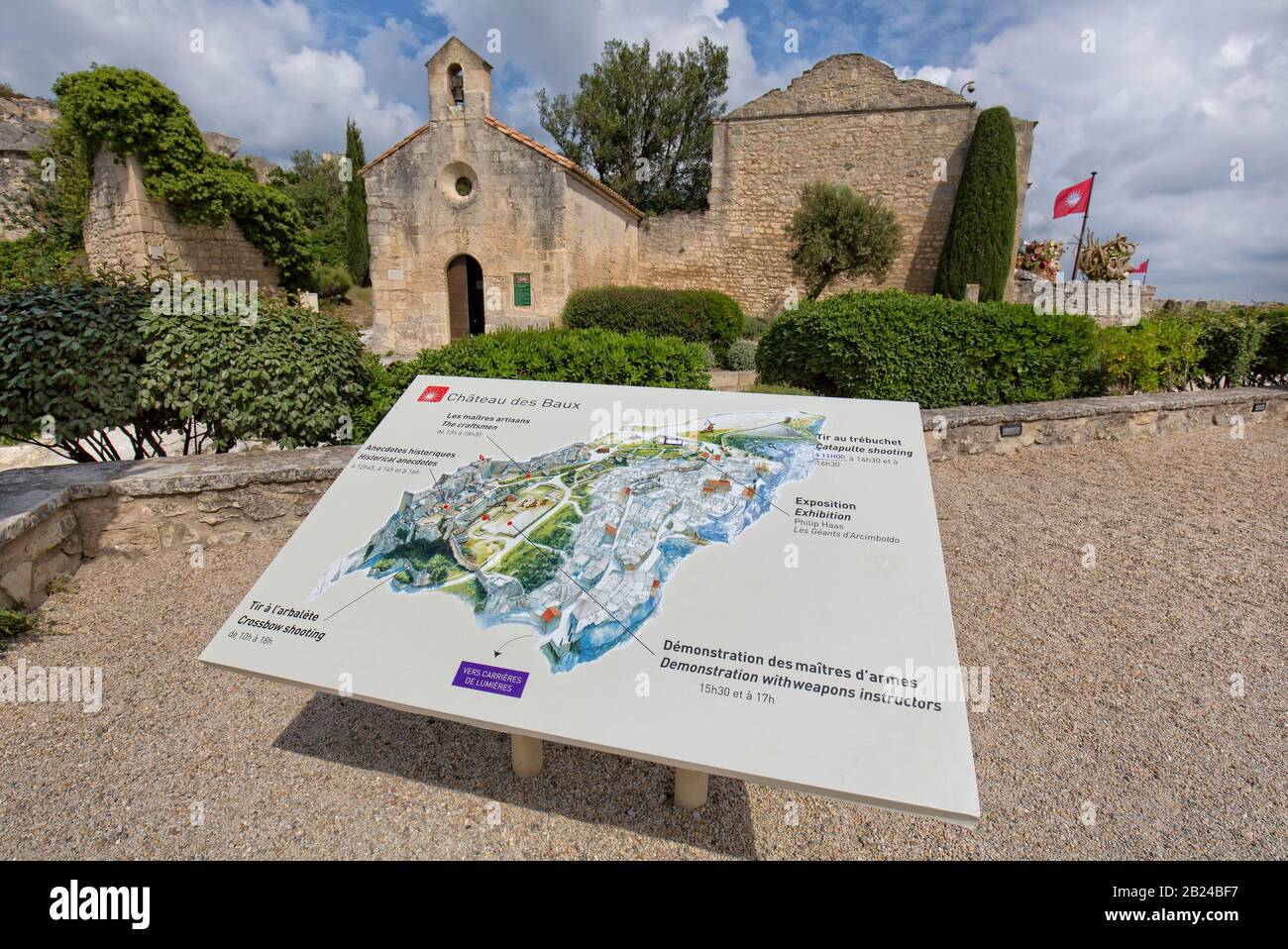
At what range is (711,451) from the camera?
85.7 inches

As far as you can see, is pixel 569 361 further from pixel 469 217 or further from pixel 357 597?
pixel 469 217

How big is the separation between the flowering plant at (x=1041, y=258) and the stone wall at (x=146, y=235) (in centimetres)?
1828

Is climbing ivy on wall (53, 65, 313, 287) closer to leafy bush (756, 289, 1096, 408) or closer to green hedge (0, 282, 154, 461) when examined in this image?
green hedge (0, 282, 154, 461)

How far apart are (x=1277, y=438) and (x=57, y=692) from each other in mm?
9884

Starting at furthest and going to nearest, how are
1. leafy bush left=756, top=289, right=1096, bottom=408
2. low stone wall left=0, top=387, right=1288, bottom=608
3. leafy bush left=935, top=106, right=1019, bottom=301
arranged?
1. leafy bush left=935, top=106, right=1019, bottom=301
2. leafy bush left=756, top=289, right=1096, bottom=408
3. low stone wall left=0, top=387, right=1288, bottom=608

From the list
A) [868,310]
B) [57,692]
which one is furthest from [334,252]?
[57,692]

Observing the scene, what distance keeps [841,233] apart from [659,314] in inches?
220

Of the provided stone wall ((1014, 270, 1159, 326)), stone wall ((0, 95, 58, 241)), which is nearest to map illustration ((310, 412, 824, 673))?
stone wall ((1014, 270, 1159, 326))

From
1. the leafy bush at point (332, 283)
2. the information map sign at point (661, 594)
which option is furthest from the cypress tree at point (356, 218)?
the information map sign at point (661, 594)

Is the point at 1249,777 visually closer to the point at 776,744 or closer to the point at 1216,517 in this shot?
the point at 776,744

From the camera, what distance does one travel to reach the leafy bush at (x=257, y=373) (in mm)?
3857

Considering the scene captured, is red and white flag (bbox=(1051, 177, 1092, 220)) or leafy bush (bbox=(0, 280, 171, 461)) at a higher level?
red and white flag (bbox=(1051, 177, 1092, 220))

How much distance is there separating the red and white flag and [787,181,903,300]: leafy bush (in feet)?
14.4

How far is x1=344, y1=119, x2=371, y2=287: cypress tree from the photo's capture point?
21078 millimetres
